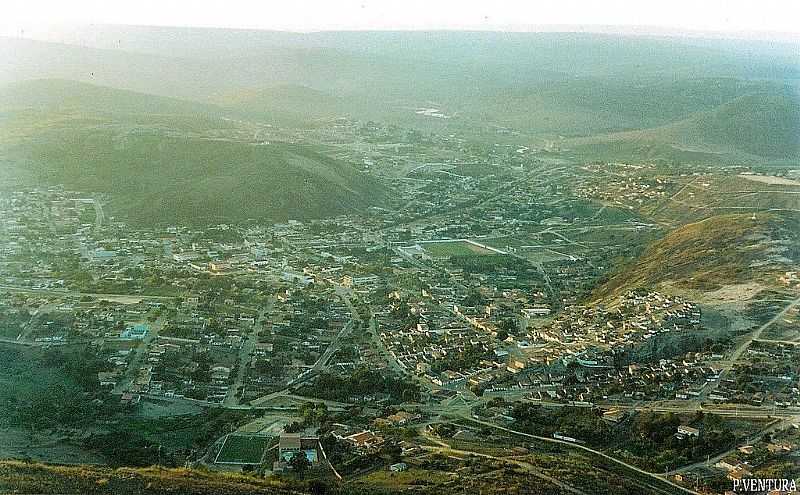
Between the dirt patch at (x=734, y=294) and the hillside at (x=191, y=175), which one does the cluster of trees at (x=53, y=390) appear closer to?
the dirt patch at (x=734, y=294)

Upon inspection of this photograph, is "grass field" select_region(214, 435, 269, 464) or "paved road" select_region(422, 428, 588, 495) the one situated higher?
"paved road" select_region(422, 428, 588, 495)

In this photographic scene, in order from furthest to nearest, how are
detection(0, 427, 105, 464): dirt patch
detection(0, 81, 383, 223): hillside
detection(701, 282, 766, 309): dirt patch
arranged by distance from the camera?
detection(0, 81, 383, 223): hillside, detection(701, 282, 766, 309): dirt patch, detection(0, 427, 105, 464): dirt patch

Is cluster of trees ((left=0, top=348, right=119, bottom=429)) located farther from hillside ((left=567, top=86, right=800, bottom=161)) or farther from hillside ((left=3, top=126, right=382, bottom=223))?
hillside ((left=567, top=86, right=800, bottom=161))

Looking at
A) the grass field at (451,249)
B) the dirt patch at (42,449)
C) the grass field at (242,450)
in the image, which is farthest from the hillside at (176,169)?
the grass field at (242,450)

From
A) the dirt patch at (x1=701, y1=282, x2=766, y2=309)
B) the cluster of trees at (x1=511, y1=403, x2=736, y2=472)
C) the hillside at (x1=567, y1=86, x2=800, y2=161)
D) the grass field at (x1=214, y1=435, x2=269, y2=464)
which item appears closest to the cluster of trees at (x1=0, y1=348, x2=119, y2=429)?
the grass field at (x1=214, y1=435, x2=269, y2=464)

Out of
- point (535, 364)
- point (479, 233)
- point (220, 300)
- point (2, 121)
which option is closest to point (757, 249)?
point (535, 364)

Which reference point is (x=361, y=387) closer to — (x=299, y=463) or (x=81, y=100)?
(x=299, y=463)
